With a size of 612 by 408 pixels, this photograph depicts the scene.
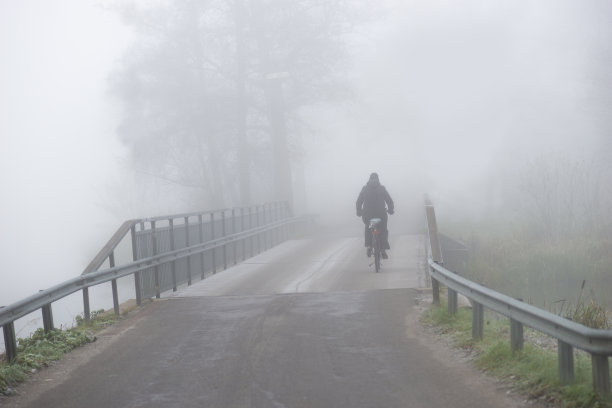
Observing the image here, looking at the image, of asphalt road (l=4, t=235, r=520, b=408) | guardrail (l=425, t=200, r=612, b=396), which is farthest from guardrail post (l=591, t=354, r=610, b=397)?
asphalt road (l=4, t=235, r=520, b=408)

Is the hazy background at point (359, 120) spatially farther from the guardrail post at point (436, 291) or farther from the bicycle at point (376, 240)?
the guardrail post at point (436, 291)

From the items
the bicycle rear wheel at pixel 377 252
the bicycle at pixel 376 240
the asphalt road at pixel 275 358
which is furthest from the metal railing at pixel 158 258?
the bicycle rear wheel at pixel 377 252

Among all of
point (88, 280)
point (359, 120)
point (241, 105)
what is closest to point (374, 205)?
point (88, 280)

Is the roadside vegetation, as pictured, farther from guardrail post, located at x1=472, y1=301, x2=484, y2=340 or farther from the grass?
guardrail post, located at x1=472, y1=301, x2=484, y2=340

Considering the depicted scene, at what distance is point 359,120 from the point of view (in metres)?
53.4

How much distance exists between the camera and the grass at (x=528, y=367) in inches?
227

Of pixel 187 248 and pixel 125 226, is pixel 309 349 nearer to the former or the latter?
pixel 125 226

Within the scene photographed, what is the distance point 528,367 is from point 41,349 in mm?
5424

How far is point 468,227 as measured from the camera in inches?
1157

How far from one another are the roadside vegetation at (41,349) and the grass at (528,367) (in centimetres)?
441

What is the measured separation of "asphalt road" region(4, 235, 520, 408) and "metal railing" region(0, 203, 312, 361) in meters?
0.61

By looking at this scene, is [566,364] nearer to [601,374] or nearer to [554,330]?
[554,330]

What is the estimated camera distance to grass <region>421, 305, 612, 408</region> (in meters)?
5.77

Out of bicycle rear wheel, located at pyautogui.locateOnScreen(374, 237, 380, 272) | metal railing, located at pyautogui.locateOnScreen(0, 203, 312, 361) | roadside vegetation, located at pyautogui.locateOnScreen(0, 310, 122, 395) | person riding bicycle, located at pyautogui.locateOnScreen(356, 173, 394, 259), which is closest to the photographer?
roadside vegetation, located at pyautogui.locateOnScreen(0, 310, 122, 395)
